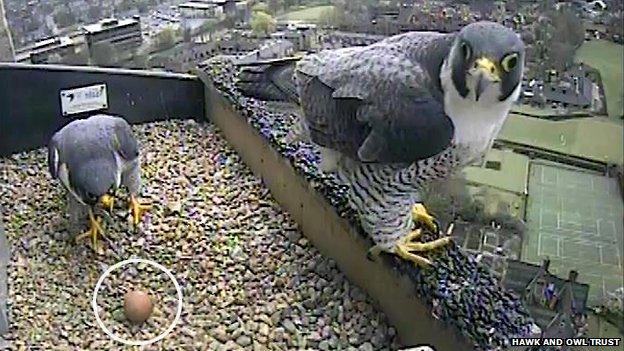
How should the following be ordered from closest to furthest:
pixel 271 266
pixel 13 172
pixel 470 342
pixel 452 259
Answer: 1. pixel 470 342
2. pixel 452 259
3. pixel 271 266
4. pixel 13 172

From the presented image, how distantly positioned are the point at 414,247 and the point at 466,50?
729mm

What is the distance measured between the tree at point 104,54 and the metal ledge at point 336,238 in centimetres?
37

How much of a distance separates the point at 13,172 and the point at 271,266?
119 cm

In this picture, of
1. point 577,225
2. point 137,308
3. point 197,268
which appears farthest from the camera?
point 197,268

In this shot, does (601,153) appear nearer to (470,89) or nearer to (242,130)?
(470,89)

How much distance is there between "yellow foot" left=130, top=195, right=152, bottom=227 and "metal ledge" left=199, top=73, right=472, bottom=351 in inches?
17.6

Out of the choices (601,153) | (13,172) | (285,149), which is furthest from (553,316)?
(13,172)

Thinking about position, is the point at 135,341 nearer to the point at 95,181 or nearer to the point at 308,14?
the point at 95,181

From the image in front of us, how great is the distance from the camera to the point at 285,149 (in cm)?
245

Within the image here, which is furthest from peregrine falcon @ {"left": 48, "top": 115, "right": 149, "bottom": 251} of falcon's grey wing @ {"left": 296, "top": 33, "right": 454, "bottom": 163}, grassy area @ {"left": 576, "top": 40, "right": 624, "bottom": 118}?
grassy area @ {"left": 576, "top": 40, "right": 624, "bottom": 118}

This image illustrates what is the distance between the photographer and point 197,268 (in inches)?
87.8

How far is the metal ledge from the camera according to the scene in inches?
70.3

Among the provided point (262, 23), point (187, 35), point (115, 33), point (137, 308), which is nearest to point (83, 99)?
point (115, 33)

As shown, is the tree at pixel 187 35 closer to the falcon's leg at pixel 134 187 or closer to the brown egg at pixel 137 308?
the falcon's leg at pixel 134 187
